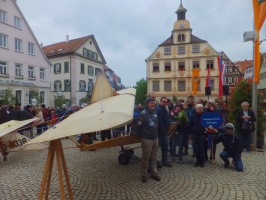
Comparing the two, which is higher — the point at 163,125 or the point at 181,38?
the point at 181,38

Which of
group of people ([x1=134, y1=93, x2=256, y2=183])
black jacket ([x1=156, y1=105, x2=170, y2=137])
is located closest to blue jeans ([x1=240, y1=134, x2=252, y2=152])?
group of people ([x1=134, y1=93, x2=256, y2=183])

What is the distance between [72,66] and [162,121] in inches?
1311

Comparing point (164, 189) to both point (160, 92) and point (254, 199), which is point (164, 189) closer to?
point (254, 199)

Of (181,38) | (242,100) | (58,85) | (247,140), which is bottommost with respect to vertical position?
(247,140)

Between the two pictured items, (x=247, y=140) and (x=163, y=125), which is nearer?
(x=163, y=125)

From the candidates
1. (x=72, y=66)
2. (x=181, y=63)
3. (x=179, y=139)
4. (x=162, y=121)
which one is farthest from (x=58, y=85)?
(x=162, y=121)

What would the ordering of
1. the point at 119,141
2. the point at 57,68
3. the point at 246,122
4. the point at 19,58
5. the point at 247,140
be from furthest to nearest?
the point at 57,68, the point at 19,58, the point at 247,140, the point at 246,122, the point at 119,141

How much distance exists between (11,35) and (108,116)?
1008 inches

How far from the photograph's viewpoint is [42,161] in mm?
6531

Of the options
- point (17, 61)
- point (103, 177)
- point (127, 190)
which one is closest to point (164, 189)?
point (127, 190)

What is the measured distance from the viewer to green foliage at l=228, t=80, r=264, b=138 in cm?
787

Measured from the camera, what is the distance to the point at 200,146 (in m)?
5.87

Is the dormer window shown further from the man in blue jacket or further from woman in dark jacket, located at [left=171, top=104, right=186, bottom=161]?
the man in blue jacket

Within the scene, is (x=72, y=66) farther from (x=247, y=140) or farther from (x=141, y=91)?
(x=247, y=140)
